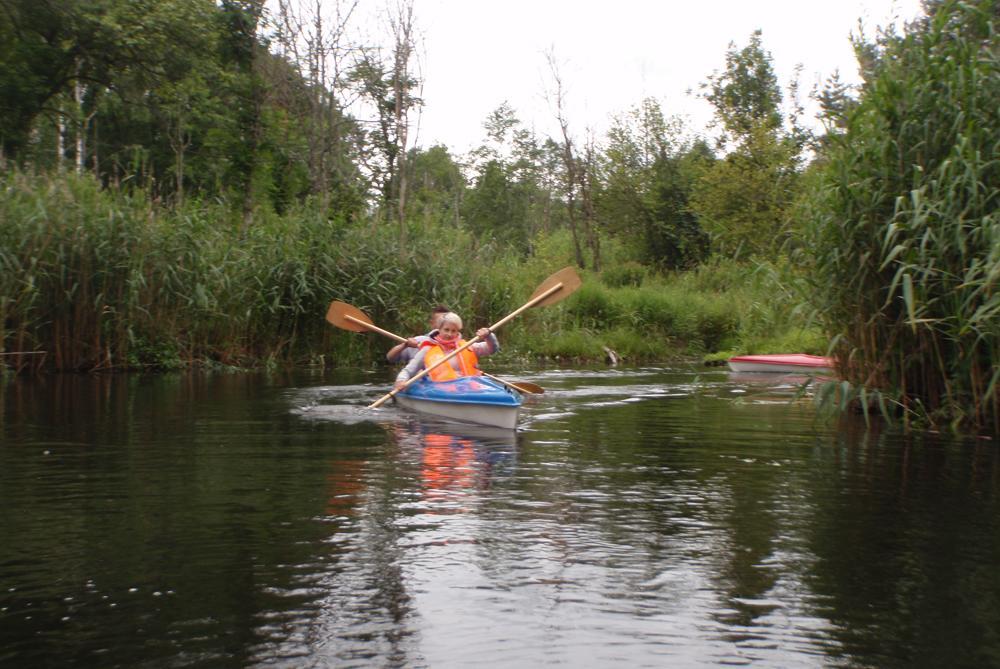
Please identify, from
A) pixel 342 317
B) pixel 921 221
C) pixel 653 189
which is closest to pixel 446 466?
pixel 921 221

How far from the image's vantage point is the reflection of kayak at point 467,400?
8.09 m

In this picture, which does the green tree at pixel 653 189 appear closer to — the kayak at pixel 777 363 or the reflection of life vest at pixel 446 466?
the kayak at pixel 777 363

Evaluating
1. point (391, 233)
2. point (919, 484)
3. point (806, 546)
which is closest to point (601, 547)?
point (806, 546)

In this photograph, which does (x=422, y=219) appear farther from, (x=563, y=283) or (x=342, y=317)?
(x=563, y=283)

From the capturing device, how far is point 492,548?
162 inches

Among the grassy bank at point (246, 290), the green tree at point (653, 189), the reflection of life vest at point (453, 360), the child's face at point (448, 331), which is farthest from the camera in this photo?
the green tree at point (653, 189)

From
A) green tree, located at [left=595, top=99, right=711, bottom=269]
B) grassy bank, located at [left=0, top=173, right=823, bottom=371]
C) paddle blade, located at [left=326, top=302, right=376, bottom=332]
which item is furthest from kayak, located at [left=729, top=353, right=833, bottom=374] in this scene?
green tree, located at [left=595, top=99, right=711, bottom=269]

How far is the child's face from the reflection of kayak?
1.92 feet

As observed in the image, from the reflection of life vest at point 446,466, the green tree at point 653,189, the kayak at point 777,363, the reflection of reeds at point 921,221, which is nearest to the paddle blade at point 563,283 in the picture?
the reflection of life vest at point 446,466

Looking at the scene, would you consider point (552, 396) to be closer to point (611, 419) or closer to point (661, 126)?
point (611, 419)

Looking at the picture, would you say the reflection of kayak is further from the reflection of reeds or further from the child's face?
the reflection of reeds

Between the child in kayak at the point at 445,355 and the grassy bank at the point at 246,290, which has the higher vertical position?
the grassy bank at the point at 246,290

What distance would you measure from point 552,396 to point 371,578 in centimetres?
773

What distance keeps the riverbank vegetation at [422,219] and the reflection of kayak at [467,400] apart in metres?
2.27
